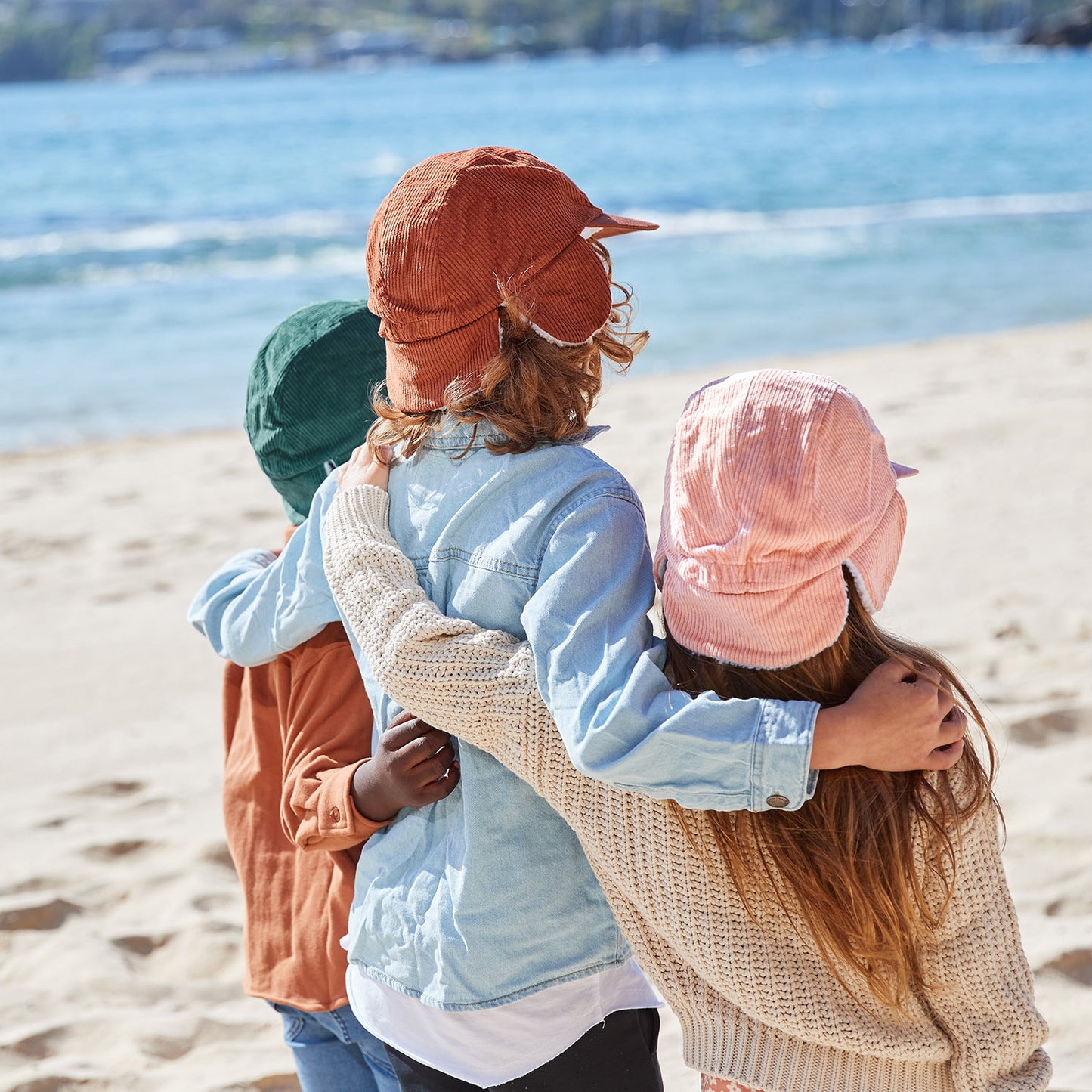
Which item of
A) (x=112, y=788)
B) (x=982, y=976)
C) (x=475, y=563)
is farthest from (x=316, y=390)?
(x=112, y=788)

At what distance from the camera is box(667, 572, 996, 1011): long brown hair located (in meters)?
1.22

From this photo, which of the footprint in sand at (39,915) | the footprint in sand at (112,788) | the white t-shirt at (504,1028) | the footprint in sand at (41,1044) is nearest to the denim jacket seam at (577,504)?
the white t-shirt at (504,1028)

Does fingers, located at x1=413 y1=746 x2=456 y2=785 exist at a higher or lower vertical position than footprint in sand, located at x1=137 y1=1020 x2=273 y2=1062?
higher

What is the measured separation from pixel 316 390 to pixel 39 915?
1.79 metres

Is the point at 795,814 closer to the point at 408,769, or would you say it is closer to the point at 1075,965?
the point at 408,769

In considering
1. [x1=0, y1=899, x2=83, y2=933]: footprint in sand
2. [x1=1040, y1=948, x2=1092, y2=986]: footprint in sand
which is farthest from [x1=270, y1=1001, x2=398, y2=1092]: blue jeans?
[x1=1040, y1=948, x2=1092, y2=986]: footprint in sand

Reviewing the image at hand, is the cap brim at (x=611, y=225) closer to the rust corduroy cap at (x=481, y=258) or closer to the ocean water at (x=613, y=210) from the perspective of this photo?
the rust corduroy cap at (x=481, y=258)

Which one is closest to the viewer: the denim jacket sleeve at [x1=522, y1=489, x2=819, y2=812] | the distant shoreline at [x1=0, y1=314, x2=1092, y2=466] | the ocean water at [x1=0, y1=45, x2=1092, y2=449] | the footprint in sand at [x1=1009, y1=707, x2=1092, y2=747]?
the denim jacket sleeve at [x1=522, y1=489, x2=819, y2=812]

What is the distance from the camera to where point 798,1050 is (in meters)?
1.31

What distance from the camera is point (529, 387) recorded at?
130 centimetres

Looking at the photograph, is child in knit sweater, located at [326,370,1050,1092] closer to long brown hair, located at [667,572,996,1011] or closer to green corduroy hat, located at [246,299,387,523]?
long brown hair, located at [667,572,996,1011]

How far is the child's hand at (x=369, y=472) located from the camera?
1.43 metres

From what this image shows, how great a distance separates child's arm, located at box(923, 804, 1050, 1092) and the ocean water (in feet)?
25.0

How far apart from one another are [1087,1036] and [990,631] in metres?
1.81
